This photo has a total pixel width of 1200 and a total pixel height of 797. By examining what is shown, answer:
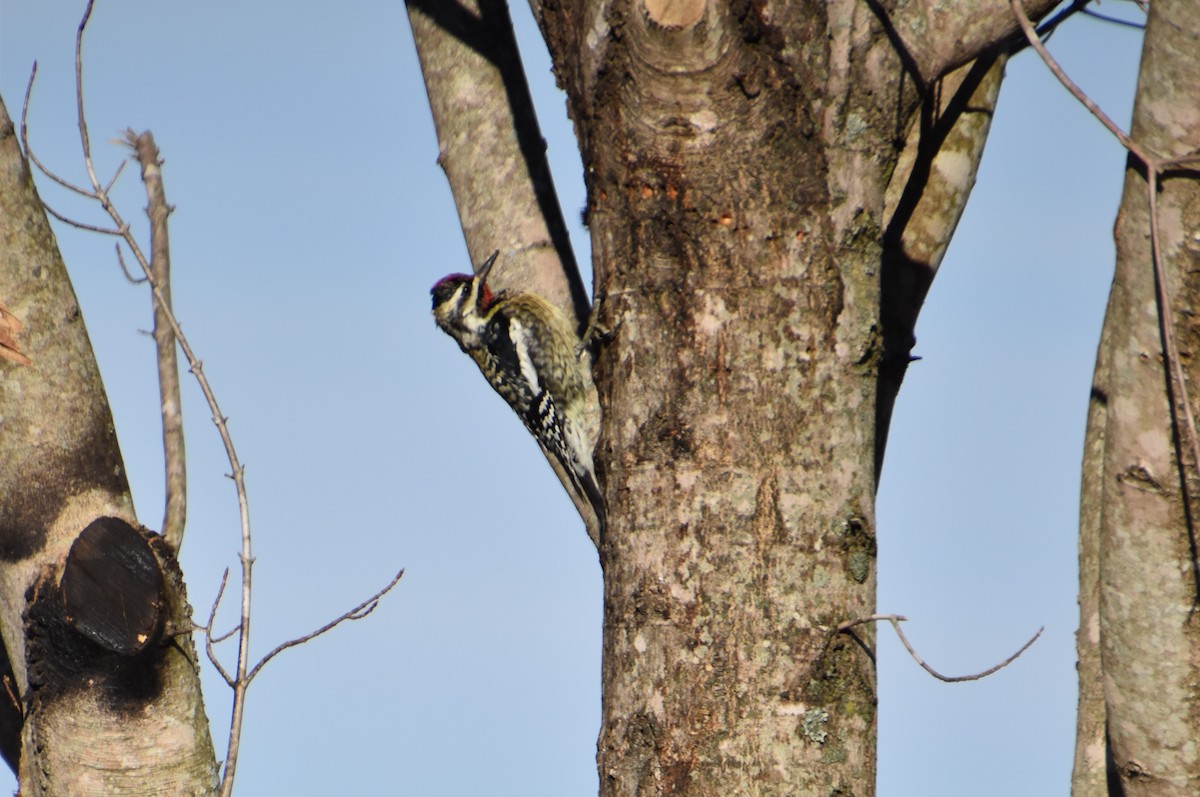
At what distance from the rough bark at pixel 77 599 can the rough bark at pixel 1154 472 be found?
7.14 ft

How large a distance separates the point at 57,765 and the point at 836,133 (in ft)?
7.88

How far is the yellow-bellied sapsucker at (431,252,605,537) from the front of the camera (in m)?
5.48

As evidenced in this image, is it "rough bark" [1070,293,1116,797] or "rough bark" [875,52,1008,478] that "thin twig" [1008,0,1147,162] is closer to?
"rough bark" [1070,293,1116,797]

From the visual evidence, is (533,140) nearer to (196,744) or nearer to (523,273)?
(523,273)

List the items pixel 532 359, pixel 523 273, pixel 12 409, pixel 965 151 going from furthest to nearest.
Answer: pixel 532 359 → pixel 523 273 → pixel 965 151 → pixel 12 409

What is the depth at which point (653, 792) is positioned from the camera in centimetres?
217

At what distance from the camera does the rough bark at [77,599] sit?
309cm

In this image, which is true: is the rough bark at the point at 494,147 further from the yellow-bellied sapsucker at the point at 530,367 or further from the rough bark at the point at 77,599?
the yellow-bellied sapsucker at the point at 530,367

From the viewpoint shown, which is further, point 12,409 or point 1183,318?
point 12,409

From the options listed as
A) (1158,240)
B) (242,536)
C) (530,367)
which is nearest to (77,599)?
(242,536)

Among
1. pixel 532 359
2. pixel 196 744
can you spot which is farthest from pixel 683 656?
pixel 532 359

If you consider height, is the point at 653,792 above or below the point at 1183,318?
below

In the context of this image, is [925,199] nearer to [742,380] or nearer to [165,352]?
[742,380]

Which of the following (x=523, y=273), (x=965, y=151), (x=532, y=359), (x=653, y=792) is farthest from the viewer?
Result: (x=532, y=359)
